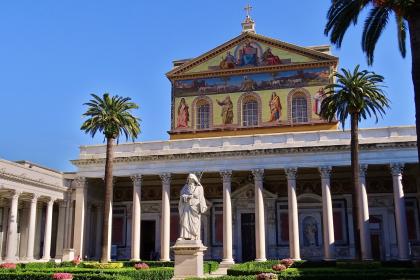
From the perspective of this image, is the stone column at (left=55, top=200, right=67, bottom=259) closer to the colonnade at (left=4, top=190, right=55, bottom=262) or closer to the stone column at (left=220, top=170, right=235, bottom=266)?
the colonnade at (left=4, top=190, right=55, bottom=262)

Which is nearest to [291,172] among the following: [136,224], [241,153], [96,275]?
[241,153]

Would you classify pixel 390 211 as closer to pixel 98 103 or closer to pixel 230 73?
pixel 230 73

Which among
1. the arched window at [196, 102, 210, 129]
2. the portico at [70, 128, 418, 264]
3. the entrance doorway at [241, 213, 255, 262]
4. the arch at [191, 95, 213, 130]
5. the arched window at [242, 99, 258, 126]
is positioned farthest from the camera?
the arched window at [196, 102, 210, 129]

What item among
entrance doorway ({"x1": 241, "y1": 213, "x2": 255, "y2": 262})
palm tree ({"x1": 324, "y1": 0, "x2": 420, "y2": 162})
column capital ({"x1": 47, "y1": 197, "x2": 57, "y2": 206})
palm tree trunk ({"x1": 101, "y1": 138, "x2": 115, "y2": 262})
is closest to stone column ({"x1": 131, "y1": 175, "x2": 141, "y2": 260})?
palm tree trunk ({"x1": 101, "y1": 138, "x2": 115, "y2": 262})

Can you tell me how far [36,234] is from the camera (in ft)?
132

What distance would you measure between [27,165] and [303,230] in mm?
21856

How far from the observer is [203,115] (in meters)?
41.0

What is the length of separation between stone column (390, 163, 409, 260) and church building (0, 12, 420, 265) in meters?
0.10

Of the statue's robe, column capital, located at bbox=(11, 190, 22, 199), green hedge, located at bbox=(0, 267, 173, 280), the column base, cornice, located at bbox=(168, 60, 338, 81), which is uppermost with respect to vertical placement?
cornice, located at bbox=(168, 60, 338, 81)

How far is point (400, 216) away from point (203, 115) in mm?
17394

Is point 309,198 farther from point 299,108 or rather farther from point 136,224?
point 136,224

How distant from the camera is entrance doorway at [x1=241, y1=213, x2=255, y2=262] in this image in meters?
→ 38.5

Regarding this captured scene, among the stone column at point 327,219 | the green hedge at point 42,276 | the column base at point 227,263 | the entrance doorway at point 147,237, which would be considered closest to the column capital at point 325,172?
the stone column at point 327,219

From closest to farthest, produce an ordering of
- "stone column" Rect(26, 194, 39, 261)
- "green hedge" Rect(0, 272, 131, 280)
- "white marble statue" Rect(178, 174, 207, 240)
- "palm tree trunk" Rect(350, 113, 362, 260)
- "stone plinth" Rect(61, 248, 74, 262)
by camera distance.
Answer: "white marble statue" Rect(178, 174, 207, 240) → "green hedge" Rect(0, 272, 131, 280) → "palm tree trunk" Rect(350, 113, 362, 260) → "stone column" Rect(26, 194, 39, 261) → "stone plinth" Rect(61, 248, 74, 262)
